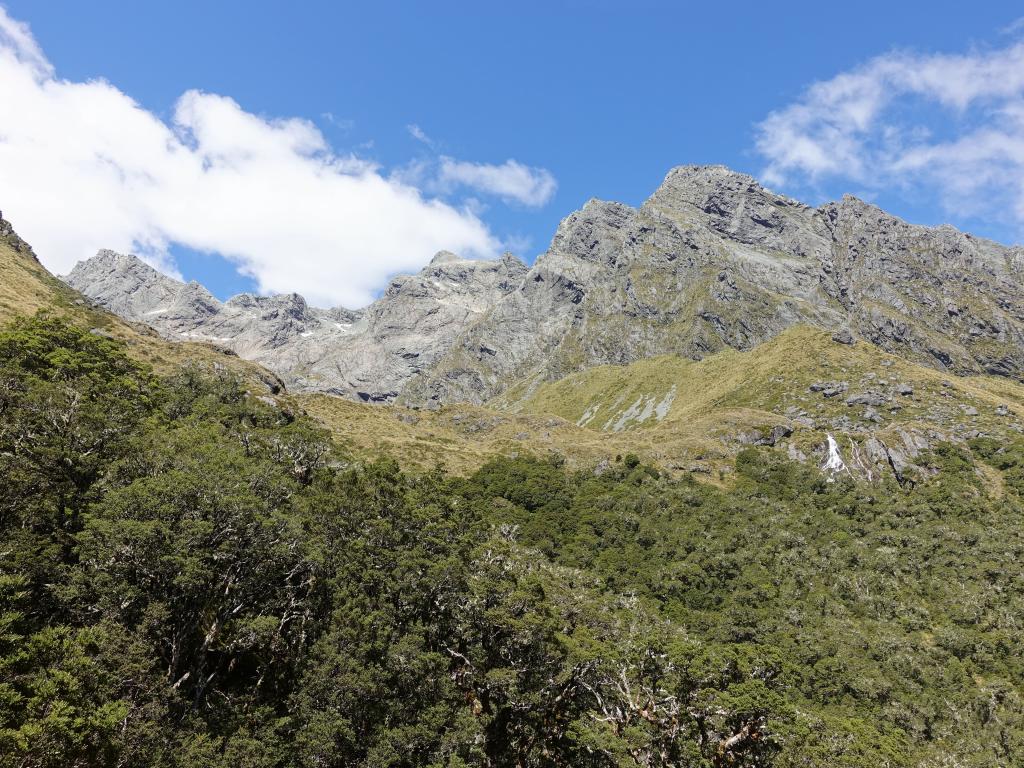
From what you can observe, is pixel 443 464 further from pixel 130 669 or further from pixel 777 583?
pixel 130 669

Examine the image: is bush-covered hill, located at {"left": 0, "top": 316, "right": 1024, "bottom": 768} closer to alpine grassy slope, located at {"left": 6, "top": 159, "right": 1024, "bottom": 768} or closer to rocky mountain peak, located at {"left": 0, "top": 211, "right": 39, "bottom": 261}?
alpine grassy slope, located at {"left": 6, "top": 159, "right": 1024, "bottom": 768}

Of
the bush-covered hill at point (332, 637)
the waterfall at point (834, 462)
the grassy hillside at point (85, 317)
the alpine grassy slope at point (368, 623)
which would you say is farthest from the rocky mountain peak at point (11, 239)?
the waterfall at point (834, 462)

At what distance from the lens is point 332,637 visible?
4619 centimetres

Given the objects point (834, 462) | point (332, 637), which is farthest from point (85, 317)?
point (834, 462)

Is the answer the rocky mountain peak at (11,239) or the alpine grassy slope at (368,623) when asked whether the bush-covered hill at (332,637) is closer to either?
the alpine grassy slope at (368,623)

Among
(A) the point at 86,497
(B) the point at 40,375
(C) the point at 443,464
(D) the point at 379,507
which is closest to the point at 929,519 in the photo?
(C) the point at 443,464

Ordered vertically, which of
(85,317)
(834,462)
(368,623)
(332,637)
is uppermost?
(834,462)

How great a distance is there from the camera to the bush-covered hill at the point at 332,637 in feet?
118

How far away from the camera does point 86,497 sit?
44906 millimetres

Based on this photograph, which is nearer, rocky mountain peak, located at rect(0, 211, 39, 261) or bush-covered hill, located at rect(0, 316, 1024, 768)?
bush-covered hill, located at rect(0, 316, 1024, 768)

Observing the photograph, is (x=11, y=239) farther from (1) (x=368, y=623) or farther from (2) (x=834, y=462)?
(2) (x=834, y=462)

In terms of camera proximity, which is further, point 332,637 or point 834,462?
point 834,462

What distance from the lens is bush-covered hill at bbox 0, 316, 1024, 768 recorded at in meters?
35.8

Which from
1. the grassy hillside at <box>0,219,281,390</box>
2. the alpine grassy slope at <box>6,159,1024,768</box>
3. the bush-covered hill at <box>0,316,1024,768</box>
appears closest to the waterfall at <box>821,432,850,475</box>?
the alpine grassy slope at <box>6,159,1024,768</box>
